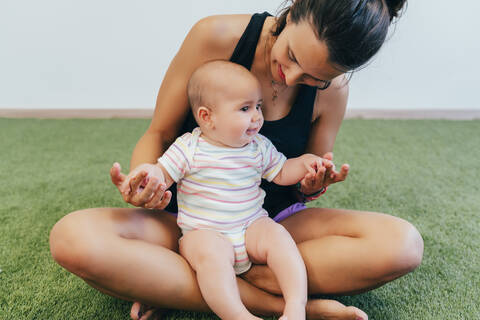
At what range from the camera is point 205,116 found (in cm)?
80

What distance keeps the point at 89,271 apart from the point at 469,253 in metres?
0.90

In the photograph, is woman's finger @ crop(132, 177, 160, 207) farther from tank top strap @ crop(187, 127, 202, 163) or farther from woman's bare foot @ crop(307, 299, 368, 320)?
woman's bare foot @ crop(307, 299, 368, 320)

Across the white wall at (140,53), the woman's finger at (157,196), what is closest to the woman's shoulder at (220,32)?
the woman's finger at (157,196)

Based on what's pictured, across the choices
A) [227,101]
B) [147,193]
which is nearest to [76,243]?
[147,193]

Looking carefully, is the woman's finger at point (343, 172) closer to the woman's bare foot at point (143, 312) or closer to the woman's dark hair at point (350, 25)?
the woman's dark hair at point (350, 25)

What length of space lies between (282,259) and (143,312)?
0.28m

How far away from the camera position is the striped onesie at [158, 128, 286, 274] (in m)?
0.78

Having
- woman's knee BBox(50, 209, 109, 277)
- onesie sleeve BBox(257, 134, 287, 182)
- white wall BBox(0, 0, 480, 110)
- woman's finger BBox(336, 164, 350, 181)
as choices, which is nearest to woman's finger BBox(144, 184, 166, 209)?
woman's knee BBox(50, 209, 109, 277)

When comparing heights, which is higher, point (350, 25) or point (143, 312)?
point (350, 25)

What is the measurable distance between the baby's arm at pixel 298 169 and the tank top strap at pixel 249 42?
24cm

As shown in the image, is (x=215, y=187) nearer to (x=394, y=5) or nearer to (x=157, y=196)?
(x=157, y=196)

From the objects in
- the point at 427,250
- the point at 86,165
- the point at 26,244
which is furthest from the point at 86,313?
the point at 86,165

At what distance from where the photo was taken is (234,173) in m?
0.80

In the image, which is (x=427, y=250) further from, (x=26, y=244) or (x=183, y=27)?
(x=183, y=27)
